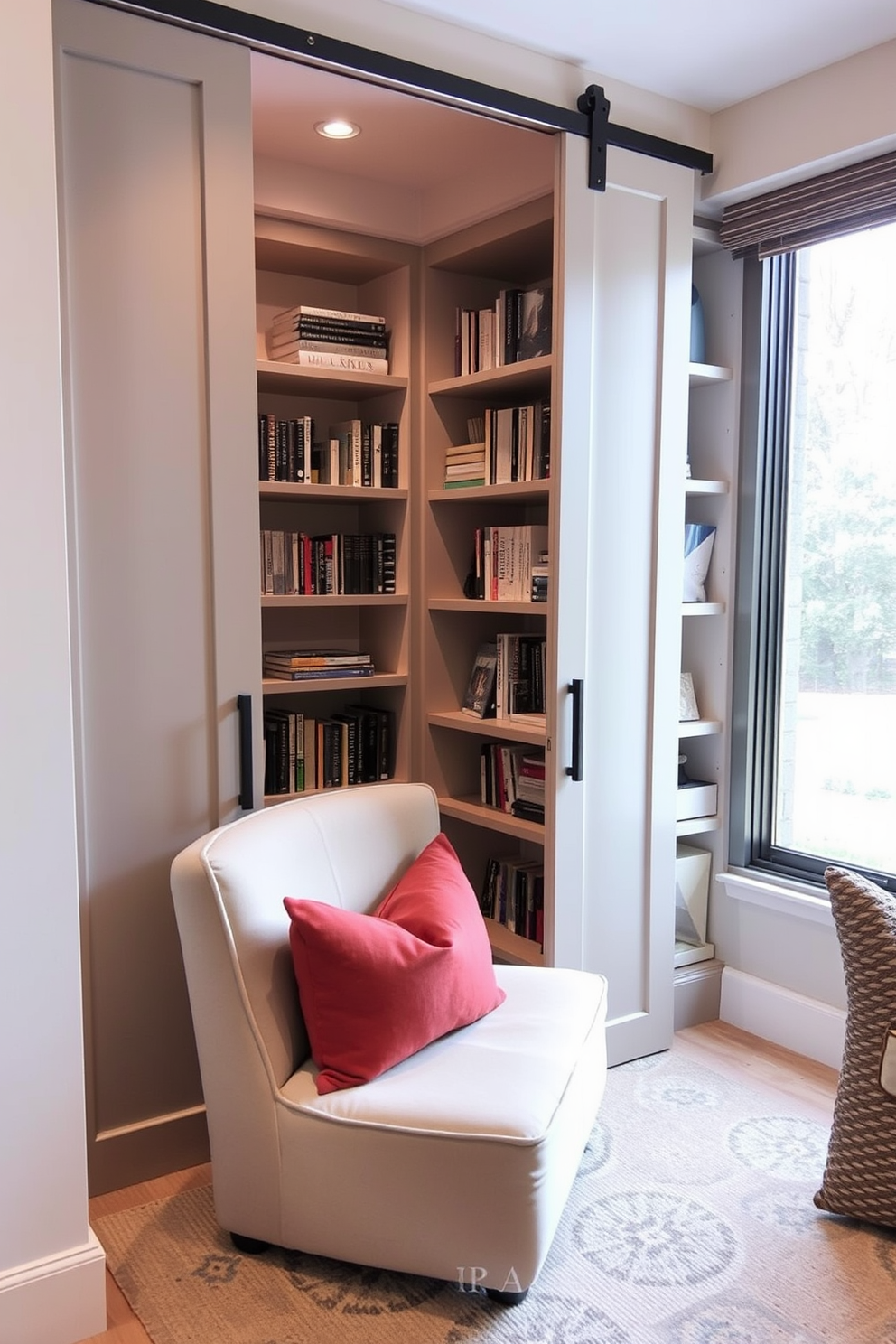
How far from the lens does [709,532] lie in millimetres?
3230

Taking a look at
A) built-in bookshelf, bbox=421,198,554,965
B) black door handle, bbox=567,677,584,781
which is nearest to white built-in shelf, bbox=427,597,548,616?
built-in bookshelf, bbox=421,198,554,965

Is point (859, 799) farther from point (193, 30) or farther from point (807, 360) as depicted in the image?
point (193, 30)

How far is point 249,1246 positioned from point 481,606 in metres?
1.69

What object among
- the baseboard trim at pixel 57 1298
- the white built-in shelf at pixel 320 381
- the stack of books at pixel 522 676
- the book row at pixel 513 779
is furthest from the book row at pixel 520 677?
the baseboard trim at pixel 57 1298

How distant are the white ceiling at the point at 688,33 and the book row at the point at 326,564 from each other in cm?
137

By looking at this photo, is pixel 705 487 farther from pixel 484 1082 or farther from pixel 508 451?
pixel 484 1082

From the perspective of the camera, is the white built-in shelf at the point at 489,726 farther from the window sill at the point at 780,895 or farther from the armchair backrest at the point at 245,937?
the armchair backrest at the point at 245,937

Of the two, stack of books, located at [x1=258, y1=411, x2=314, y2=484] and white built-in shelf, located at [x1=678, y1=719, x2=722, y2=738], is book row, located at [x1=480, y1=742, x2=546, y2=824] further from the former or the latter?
stack of books, located at [x1=258, y1=411, x2=314, y2=484]

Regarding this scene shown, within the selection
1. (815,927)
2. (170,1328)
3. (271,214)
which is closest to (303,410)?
(271,214)

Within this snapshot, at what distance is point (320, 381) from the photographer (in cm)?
310

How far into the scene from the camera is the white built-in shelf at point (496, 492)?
2.85 m

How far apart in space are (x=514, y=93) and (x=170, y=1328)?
267 centimetres

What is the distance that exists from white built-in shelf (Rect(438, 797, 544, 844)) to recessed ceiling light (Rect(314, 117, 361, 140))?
186cm

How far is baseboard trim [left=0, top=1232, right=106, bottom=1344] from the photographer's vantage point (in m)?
1.85
